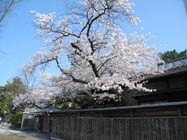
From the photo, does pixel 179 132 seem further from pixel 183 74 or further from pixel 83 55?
pixel 83 55

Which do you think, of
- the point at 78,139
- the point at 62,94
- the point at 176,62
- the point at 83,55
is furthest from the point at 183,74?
the point at 62,94

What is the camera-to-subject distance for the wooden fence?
5.91 meters

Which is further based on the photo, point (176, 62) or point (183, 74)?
point (176, 62)

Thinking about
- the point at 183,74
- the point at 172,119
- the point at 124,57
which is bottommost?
the point at 172,119

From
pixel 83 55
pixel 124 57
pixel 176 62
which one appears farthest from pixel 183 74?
pixel 83 55

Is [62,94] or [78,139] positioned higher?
[62,94]

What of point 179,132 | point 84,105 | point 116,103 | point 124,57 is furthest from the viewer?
point 84,105

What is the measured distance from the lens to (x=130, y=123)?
7461mm

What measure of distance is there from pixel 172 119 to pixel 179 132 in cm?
47

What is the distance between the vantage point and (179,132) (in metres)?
5.71

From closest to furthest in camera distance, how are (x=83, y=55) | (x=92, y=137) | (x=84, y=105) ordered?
(x=92, y=137) → (x=83, y=55) → (x=84, y=105)

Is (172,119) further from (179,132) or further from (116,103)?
(116,103)

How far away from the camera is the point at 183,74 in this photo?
9477 millimetres

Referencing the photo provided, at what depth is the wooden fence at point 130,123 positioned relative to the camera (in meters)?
5.91
